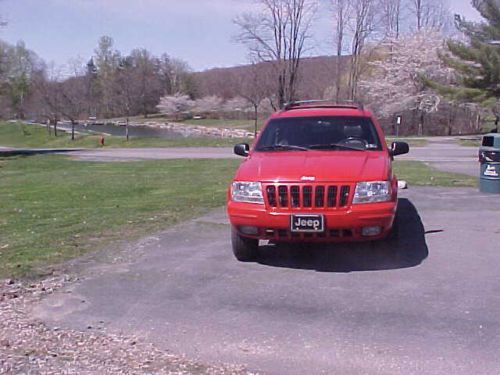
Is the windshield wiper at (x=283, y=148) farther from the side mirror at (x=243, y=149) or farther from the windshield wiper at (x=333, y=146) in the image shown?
the side mirror at (x=243, y=149)

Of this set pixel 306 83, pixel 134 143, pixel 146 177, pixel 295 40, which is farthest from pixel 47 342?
pixel 306 83

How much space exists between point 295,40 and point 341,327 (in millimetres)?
45824

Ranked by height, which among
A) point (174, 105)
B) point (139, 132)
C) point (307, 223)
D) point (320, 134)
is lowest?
point (139, 132)

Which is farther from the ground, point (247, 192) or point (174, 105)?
point (174, 105)

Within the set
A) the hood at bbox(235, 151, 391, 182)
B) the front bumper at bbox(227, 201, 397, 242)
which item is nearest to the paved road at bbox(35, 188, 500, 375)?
the front bumper at bbox(227, 201, 397, 242)

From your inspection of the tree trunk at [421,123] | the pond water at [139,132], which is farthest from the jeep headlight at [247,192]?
the tree trunk at [421,123]

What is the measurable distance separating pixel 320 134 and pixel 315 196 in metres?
1.66

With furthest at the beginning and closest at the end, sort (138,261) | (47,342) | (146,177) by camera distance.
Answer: (146,177), (138,261), (47,342)

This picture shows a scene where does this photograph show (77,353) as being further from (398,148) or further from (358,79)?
(358,79)

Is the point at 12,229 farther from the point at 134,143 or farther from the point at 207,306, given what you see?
the point at 134,143

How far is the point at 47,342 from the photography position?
4691mm

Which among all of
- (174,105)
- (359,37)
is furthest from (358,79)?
(174,105)

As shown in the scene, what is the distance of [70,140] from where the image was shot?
5503 centimetres

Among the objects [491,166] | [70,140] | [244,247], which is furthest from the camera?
[70,140]
